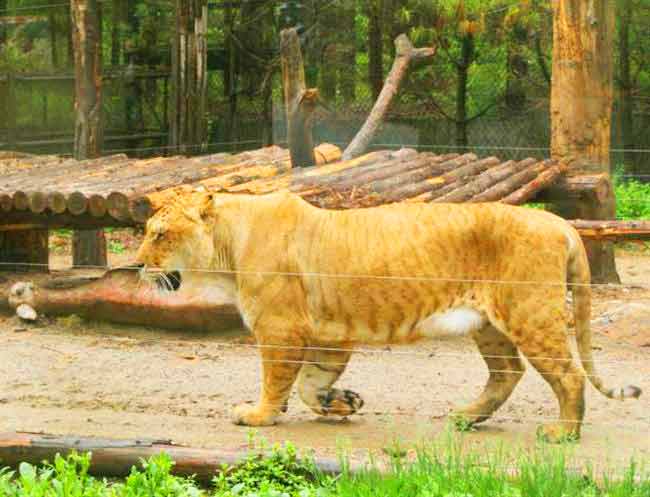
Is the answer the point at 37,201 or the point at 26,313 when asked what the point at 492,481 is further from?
the point at 26,313

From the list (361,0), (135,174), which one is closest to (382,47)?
(361,0)

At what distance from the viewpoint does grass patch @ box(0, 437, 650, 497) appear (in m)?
3.83

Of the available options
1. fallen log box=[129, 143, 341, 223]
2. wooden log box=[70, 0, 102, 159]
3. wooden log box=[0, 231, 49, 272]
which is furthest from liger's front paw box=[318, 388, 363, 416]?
wooden log box=[70, 0, 102, 159]

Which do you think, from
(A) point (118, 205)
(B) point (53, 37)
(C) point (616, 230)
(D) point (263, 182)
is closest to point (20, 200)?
(A) point (118, 205)

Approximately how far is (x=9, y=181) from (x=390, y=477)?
4.49 metres

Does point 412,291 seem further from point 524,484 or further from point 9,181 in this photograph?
point 9,181

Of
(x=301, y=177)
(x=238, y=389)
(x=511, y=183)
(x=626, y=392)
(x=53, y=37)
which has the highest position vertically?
(x=53, y=37)

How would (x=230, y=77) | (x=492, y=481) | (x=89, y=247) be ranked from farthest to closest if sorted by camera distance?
(x=230, y=77) < (x=89, y=247) < (x=492, y=481)

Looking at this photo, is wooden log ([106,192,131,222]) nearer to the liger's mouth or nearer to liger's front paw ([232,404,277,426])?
the liger's mouth

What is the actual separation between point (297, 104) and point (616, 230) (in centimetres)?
177

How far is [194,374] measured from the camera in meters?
6.16

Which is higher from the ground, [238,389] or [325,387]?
[325,387]

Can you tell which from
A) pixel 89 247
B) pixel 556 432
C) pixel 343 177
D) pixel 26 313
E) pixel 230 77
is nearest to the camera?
pixel 556 432

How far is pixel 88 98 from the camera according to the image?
9.16 m
